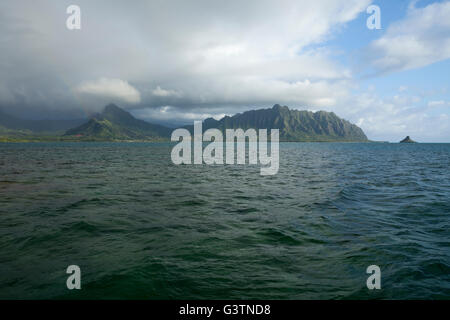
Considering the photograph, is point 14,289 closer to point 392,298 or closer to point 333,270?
point 333,270

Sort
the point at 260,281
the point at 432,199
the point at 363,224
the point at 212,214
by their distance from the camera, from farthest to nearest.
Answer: the point at 432,199 < the point at 212,214 < the point at 363,224 < the point at 260,281

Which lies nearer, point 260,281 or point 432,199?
point 260,281

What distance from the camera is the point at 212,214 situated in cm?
1850

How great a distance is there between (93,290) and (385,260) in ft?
39.7

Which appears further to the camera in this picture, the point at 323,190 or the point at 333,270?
the point at 323,190

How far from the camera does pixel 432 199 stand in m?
23.0

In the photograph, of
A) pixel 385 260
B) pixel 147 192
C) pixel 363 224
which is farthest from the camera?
pixel 147 192

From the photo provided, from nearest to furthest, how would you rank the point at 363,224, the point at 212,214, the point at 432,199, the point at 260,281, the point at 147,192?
1. the point at 260,281
2. the point at 363,224
3. the point at 212,214
4. the point at 432,199
5. the point at 147,192
